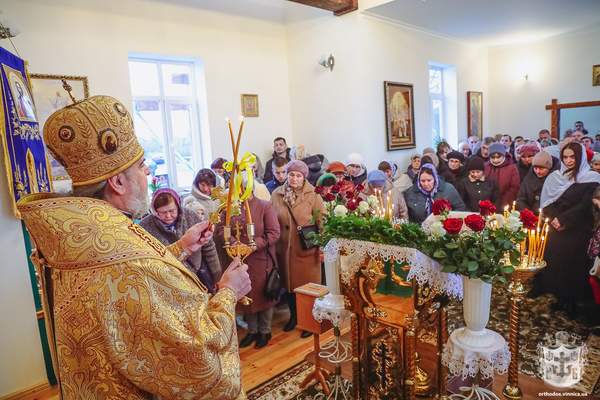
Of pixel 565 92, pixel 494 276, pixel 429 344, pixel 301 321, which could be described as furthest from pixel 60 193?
pixel 565 92

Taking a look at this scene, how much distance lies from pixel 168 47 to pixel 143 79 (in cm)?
60

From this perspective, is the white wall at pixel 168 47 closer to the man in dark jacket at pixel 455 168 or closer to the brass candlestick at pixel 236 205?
the man in dark jacket at pixel 455 168

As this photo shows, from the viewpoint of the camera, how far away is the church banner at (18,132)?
9.50 feet

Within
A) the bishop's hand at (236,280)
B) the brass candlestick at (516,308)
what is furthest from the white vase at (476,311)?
the bishop's hand at (236,280)

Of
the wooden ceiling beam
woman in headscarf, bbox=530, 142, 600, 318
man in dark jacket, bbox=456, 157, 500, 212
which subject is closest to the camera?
woman in headscarf, bbox=530, 142, 600, 318

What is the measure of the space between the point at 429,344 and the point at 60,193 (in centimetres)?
225

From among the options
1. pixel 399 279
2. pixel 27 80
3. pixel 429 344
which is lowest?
pixel 429 344

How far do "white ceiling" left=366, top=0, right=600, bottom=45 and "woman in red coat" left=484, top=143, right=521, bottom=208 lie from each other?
8.59 ft

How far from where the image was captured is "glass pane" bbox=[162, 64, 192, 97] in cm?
635

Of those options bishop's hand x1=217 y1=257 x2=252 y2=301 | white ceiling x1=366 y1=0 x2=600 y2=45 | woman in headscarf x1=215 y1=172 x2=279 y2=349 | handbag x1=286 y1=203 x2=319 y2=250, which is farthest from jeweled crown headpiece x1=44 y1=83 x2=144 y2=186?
white ceiling x1=366 y1=0 x2=600 y2=45

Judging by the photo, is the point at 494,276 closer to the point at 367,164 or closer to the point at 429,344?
the point at 429,344

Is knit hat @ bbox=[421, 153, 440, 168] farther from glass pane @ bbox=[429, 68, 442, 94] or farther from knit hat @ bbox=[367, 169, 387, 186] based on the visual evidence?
glass pane @ bbox=[429, 68, 442, 94]

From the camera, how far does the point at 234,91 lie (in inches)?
266

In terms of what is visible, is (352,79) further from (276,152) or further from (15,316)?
(15,316)
